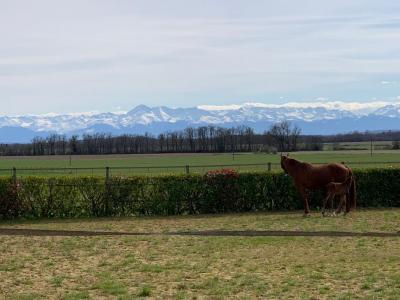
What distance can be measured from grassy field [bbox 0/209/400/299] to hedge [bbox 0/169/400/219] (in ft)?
11.6

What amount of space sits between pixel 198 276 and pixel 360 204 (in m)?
11.4

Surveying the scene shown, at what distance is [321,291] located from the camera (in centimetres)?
698

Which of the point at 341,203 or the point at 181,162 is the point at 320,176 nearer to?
the point at 341,203

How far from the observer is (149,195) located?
17391mm

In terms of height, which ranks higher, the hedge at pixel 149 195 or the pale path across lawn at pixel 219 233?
the hedge at pixel 149 195

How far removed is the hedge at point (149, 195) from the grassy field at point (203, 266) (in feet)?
11.6

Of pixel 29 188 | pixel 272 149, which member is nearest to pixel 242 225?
pixel 29 188

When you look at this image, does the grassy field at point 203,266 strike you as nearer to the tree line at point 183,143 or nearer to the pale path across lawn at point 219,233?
the pale path across lawn at point 219,233

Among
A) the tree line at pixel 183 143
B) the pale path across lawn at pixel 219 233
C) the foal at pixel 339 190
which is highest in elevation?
the tree line at pixel 183 143

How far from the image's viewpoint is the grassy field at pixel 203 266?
7082mm

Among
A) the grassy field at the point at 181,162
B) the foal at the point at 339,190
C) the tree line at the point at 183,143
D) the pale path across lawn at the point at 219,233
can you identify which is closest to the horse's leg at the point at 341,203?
the foal at the point at 339,190

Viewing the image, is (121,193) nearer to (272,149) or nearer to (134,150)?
(272,149)

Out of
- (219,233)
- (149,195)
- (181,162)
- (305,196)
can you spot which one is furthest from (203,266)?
(181,162)

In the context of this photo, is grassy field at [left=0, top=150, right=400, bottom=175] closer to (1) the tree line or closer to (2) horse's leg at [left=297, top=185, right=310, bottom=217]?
(2) horse's leg at [left=297, top=185, right=310, bottom=217]
